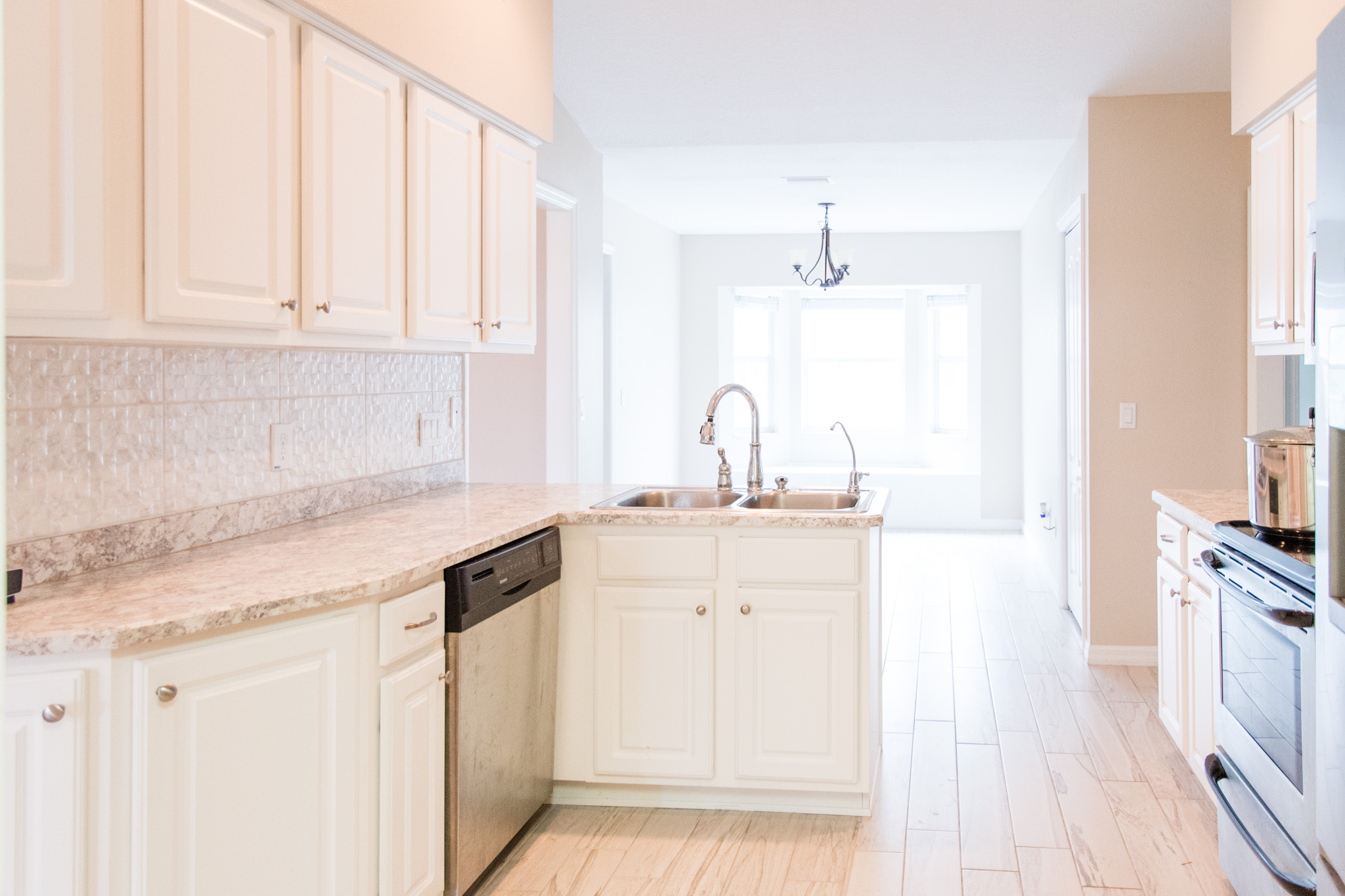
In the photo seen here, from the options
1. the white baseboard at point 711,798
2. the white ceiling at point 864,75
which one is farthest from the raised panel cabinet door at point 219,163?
the white ceiling at point 864,75

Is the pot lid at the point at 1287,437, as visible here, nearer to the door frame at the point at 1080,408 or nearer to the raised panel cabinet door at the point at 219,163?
the raised panel cabinet door at the point at 219,163

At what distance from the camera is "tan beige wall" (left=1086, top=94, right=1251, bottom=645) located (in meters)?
4.52

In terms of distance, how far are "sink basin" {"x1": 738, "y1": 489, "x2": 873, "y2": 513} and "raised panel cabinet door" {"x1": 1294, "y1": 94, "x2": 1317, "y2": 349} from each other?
1241 millimetres

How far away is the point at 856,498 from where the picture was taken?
10.8 ft

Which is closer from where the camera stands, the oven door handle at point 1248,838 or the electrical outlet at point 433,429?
the oven door handle at point 1248,838

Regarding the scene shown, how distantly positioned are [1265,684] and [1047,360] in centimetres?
458

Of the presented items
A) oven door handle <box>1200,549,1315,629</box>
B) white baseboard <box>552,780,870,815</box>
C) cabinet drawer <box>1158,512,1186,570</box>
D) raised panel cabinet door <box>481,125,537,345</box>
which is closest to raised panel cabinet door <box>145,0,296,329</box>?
raised panel cabinet door <box>481,125,537,345</box>

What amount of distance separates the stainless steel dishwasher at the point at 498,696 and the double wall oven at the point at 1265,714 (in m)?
1.63

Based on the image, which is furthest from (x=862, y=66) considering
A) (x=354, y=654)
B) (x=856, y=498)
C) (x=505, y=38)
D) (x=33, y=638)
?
(x=33, y=638)

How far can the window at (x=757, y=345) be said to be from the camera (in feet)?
32.9

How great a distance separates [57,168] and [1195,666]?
2.92m

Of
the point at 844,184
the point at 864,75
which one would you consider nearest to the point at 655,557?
the point at 864,75

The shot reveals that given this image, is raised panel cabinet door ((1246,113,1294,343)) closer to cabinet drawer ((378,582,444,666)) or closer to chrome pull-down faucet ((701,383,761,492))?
chrome pull-down faucet ((701,383,761,492))

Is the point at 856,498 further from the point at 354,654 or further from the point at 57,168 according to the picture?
the point at 57,168
